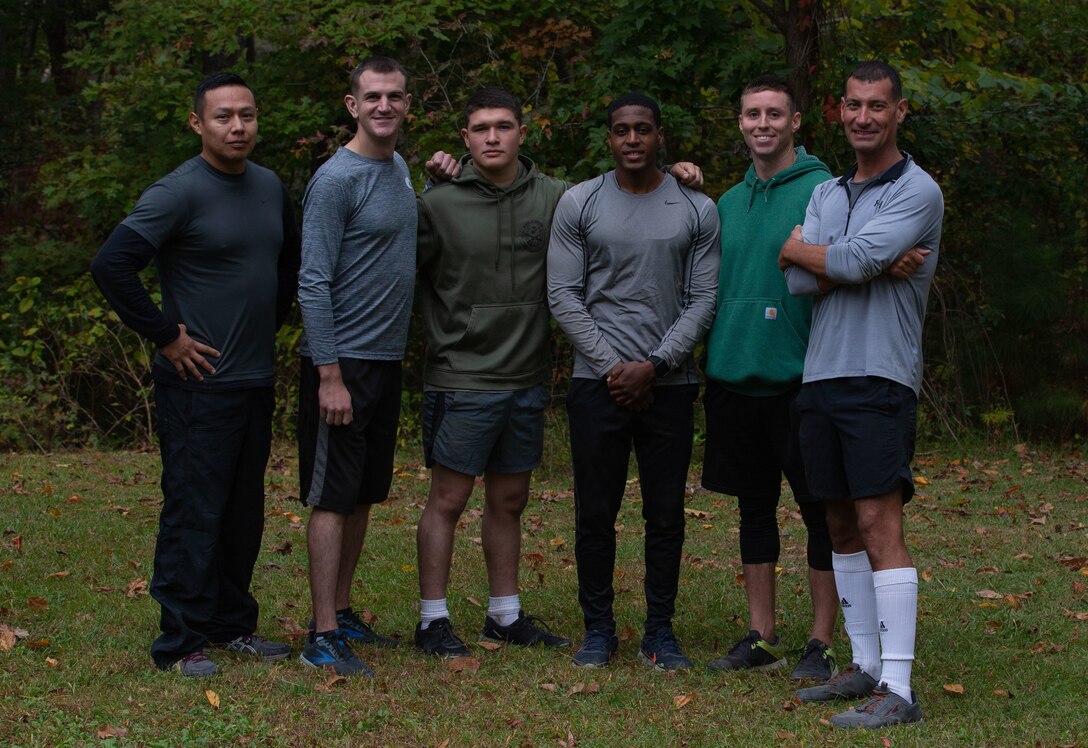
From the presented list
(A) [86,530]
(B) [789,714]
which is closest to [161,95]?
(A) [86,530]

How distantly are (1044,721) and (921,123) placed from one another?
856 centimetres

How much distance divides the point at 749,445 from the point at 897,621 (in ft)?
3.11

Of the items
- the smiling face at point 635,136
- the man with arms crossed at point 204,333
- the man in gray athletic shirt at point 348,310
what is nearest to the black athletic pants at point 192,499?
the man with arms crossed at point 204,333

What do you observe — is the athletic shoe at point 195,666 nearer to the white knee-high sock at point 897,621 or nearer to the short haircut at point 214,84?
the short haircut at point 214,84

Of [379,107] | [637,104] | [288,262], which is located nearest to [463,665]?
[288,262]

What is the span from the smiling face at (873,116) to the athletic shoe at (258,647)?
2.98 metres

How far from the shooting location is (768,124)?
4.77 metres

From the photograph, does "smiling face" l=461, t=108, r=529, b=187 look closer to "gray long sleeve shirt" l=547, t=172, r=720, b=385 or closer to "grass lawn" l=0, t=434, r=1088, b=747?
"gray long sleeve shirt" l=547, t=172, r=720, b=385

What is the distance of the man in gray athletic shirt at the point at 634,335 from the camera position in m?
4.88

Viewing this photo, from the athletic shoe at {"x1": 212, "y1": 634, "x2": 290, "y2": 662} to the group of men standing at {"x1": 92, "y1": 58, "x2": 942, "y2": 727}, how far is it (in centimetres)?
2

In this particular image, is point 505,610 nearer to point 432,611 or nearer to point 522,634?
point 522,634

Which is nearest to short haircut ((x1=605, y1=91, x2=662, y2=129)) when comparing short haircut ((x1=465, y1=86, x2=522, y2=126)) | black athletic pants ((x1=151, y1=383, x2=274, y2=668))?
short haircut ((x1=465, y1=86, x2=522, y2=126))

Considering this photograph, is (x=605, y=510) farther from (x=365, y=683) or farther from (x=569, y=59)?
(x=569, y=59)

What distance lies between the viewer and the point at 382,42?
1132 cm
